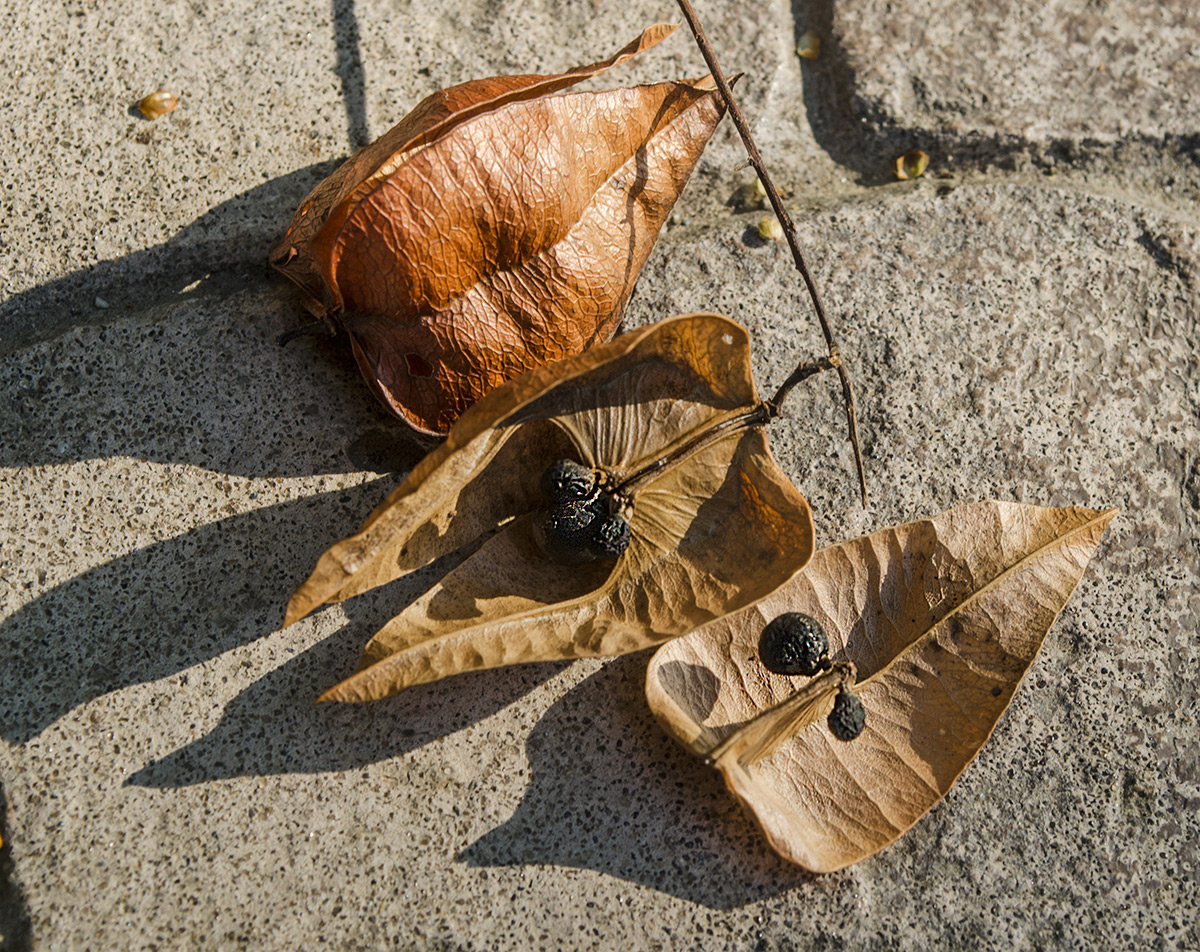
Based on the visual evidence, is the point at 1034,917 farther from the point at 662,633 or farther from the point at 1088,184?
the point at 1088,184

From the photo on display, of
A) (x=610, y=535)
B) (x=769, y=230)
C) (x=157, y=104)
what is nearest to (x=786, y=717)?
(x=610, y=535)

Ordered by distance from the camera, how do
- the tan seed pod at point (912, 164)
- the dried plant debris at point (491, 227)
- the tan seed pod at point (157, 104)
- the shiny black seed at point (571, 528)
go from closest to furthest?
the dried plant debris at point (491, 227) < the shiny black seed at point (571, 528) < the tan seed pod at point (157, 104) < the tan seed pod at point (912, 164)

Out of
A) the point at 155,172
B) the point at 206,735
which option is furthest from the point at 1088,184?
the point at 206,735

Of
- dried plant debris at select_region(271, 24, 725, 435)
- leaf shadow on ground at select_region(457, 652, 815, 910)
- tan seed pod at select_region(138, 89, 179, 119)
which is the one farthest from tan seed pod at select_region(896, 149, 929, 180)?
tan seed pod at select_region(138, 89, 179, 119)

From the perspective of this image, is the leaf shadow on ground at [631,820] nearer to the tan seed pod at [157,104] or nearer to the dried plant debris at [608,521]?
the dried plant debris at [608,521]

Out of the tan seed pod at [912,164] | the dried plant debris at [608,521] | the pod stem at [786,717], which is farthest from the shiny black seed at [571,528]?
the tan seed pod at [912,164]

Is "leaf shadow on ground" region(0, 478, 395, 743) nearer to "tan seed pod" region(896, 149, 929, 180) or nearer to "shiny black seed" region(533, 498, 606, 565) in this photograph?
"shiny black seed" region(533, 498, 606, 565)
